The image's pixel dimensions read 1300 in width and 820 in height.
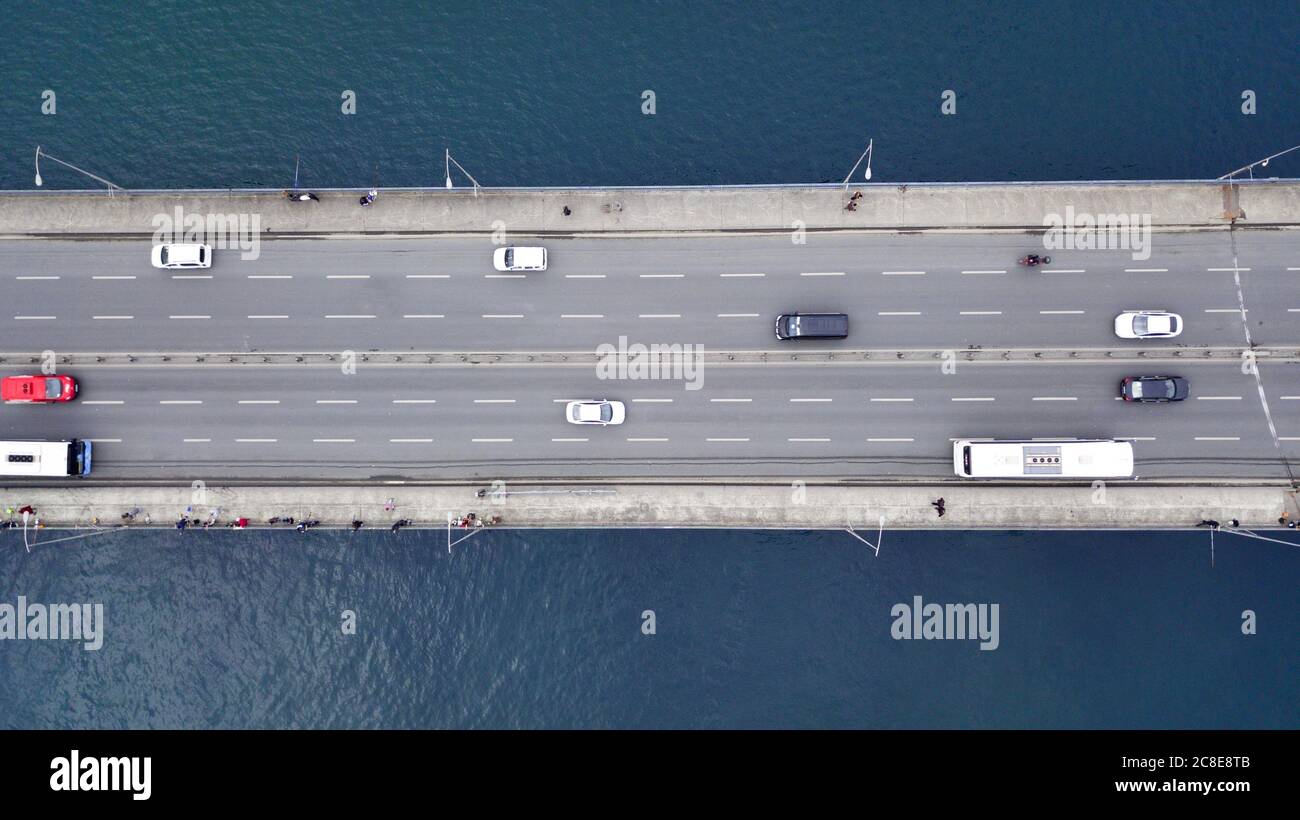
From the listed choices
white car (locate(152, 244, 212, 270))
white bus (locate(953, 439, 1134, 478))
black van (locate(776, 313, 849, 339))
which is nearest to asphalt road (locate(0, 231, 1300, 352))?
white car (locate(152, 244, 212, 270))

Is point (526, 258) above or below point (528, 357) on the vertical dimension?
above

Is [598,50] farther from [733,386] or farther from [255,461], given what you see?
[255,461]

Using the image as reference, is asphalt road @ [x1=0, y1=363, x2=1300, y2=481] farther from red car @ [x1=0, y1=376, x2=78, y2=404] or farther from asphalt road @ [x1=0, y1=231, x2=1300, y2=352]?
asphalt road @ [x1=0, y1=231, x2=1300, y2=352]

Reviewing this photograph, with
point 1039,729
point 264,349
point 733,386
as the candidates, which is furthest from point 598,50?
point 1039,729

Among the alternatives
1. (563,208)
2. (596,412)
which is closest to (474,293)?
(563,208)

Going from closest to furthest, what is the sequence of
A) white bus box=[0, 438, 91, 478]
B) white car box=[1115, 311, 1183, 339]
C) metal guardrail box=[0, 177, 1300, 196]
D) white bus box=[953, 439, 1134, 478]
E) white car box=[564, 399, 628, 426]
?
white bus box=[953, 439, 1134, 478], white bus box=[0, 438, 91, 478], white car box=[1115, 311, 1183, 339], white car box=[564, 399, 628, 426], metal guardrail box=[0, 177, 1300, 196]

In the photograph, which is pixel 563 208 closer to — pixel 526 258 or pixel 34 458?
pixel 526 258
